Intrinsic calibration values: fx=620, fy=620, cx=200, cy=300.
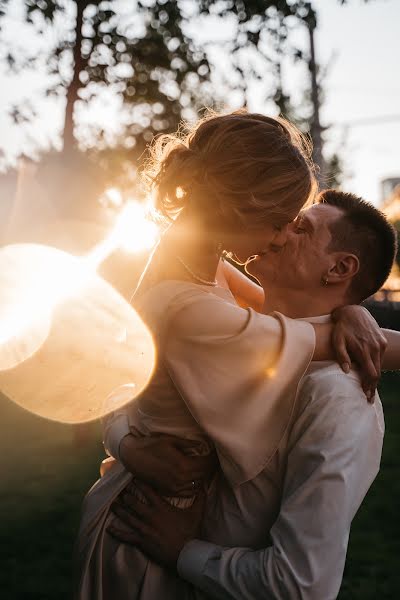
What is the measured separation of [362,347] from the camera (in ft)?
6.86

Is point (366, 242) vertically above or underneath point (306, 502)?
above

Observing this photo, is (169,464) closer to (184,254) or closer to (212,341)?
(212,341)

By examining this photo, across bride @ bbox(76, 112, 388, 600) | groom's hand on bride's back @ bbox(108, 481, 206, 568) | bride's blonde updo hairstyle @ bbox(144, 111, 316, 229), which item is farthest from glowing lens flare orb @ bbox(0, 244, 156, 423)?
bride's blonde updo hairstyle @ bbox(144, 111, 316, 229)

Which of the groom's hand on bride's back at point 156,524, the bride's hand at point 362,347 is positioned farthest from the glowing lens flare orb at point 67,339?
the bride's hand at point 362,347

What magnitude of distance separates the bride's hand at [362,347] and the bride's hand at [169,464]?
1.87ft

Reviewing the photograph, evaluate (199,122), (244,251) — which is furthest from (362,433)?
(199,122)

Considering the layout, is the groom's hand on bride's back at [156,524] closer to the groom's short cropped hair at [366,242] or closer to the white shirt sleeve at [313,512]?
the white shirt sleeve at [313,512]

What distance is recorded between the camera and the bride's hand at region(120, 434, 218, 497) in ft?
6.82

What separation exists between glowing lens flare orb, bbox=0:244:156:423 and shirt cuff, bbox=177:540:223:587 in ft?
1.88

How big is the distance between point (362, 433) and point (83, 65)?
9820mm

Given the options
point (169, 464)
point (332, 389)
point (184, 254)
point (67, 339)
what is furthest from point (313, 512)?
point (67, 339)

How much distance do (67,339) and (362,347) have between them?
6.00 metres

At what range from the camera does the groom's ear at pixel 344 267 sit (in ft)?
8.32

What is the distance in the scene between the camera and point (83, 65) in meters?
10.4
